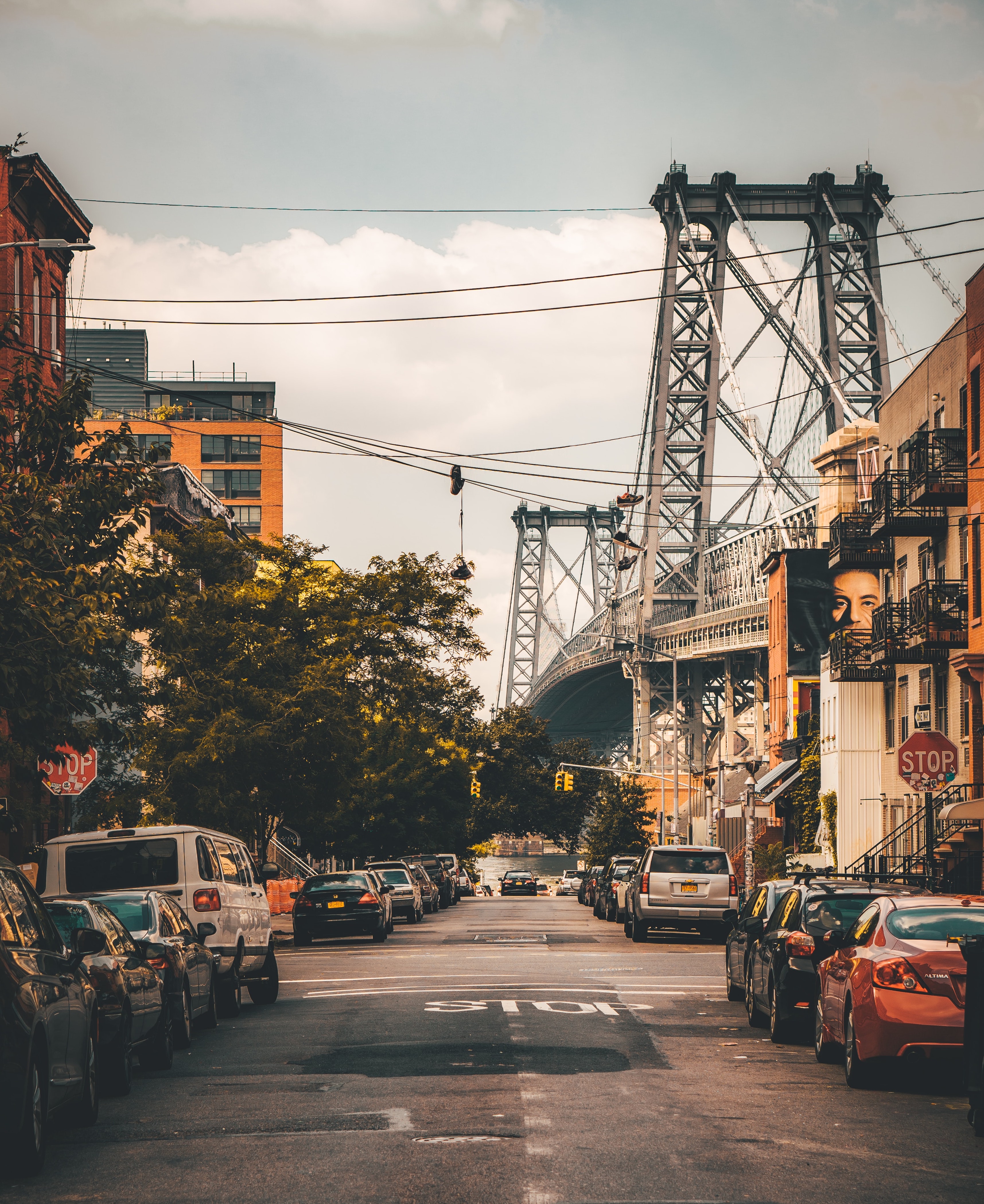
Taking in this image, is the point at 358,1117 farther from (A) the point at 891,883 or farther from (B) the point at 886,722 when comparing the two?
(B) the point at 886,722

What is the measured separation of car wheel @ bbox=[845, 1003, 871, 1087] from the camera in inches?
474

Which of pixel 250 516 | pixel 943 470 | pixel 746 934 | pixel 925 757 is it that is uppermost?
pixel 250 516

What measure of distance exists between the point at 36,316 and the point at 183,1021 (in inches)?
1038

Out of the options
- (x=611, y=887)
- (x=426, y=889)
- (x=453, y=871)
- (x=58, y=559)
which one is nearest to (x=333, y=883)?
(x=611, y=887)

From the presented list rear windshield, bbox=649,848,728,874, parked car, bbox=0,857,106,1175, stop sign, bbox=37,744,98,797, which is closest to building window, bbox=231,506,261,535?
rear windshield, bbox=649,848,728,874

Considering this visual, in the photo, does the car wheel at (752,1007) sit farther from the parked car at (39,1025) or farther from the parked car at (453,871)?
the parked car at (453,871)

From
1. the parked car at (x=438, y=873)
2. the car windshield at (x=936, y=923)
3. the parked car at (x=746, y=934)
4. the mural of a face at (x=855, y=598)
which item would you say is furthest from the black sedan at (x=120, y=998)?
the mural of a face at (x=855, y=598)

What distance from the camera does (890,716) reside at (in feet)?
143

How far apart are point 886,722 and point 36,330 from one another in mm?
22744

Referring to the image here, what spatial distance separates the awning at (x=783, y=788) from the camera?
57.0m

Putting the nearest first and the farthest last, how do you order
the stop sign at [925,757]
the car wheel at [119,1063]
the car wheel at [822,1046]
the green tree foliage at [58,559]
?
the car wheel at [119,1063] < the car wheel at [822,1046] < the green tree foliage at [58,559] < the stop sign at [925,757]

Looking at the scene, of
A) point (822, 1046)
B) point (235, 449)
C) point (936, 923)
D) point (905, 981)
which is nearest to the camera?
point (905, 981)

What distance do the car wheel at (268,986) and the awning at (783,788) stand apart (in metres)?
37.8

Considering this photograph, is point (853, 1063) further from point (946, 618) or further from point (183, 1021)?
point (946, 618)
